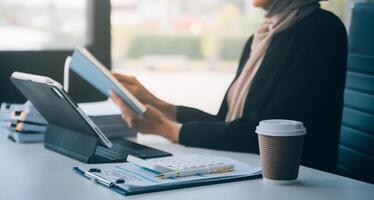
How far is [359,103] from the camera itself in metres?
2.04

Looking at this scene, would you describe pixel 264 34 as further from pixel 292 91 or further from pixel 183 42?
pixel 183 42

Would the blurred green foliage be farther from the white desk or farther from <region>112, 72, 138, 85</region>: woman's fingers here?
the white desk

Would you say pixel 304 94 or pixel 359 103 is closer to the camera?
pixel 304 94

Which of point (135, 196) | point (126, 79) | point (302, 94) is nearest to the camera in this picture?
point (135, 196)

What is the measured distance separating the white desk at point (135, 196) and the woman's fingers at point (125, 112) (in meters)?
0.29

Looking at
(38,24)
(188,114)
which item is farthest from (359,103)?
(38,24)

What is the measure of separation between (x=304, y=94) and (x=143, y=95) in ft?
1.77

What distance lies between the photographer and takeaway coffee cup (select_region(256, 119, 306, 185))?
1.32 metres

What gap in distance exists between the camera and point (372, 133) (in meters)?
1.99

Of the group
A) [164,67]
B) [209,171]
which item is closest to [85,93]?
[209,171]

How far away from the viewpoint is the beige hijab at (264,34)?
1.90 metres

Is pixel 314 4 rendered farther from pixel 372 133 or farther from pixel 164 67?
pixel 164 67

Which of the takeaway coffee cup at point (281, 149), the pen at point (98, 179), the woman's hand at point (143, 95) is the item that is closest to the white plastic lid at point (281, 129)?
the takeaway coffee cup at point (281, 149)

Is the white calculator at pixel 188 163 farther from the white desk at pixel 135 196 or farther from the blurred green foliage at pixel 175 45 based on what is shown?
the blurred green foliage at pixel 175 45
